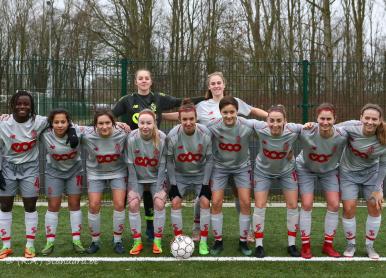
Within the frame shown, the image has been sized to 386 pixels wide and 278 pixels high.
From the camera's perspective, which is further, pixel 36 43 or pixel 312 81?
pixel 36 43

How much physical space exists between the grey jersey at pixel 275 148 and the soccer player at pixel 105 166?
152 centimetres

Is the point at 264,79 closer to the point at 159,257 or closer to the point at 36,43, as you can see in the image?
the point at 159,257

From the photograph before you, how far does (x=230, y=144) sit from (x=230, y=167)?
28cm

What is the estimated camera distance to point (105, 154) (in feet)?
16.7

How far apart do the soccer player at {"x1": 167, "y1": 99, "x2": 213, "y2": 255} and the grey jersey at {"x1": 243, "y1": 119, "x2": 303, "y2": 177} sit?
22.8 inches

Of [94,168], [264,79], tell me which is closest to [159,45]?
[264,79]

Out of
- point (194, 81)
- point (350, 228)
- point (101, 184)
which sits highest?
point (194, 81)

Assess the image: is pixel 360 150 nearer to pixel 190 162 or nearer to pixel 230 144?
pixel 230 144

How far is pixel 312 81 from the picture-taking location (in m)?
8.55

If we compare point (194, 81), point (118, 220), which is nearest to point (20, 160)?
point (118, 220)

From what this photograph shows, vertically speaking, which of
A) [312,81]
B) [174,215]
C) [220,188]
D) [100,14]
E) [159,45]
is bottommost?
[174,215]

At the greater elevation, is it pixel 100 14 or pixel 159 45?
pixel 100 14

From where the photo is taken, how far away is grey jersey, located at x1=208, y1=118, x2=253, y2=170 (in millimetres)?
5062

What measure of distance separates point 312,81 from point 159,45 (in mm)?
10524
